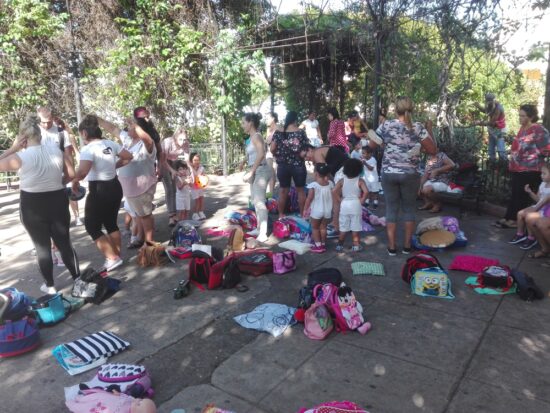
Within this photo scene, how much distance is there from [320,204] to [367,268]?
109 cm

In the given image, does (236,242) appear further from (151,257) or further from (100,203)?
(100,203)

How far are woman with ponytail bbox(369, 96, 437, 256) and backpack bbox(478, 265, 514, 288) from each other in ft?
3.75

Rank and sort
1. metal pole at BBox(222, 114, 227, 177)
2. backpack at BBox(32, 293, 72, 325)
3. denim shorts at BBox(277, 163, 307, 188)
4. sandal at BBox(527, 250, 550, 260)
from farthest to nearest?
metal pole at BBox(222, 114, 227, 177), denim shorts at BBox(277, 163, 307, 188), sandal at BBox(527, 250, 550, 260), backpack at BBox(32, 293, 72, 325)

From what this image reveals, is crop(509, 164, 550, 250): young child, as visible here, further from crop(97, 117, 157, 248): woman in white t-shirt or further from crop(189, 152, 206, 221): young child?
crop(189, 152, 206, 221): young child

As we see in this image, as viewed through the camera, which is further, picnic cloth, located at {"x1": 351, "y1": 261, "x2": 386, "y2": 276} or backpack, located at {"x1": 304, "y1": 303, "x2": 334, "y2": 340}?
picnic cloth, located at {"x1": 351, "y1": 261, "x2": 386, "y2": 276}

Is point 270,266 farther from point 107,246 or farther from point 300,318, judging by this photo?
point 107,246

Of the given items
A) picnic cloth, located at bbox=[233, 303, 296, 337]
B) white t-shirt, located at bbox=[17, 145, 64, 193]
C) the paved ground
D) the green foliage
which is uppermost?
the green foliage

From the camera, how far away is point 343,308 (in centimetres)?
370

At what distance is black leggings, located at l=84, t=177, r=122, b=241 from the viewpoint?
16.2 ft

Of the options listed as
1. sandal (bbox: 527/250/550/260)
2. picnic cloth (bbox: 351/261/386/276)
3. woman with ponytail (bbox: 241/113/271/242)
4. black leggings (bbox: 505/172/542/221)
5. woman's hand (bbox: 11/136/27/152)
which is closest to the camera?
woman's hand (bbox: 11/136/27/152)

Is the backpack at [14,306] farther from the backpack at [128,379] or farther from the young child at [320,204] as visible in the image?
the young child at [320,204]

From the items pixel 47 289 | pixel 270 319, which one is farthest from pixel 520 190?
pixel 47 289

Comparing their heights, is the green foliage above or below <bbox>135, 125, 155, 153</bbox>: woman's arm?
above

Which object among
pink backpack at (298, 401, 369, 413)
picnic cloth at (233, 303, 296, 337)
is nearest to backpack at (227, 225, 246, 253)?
picnic cloth at (233, 303, 296, 337)
